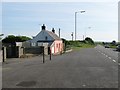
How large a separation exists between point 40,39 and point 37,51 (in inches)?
881

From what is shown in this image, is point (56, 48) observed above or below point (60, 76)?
below

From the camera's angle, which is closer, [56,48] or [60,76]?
[60,76]

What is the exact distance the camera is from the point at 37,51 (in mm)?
50312

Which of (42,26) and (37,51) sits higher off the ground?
(42,26)

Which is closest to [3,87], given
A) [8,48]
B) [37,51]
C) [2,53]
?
[2,53]

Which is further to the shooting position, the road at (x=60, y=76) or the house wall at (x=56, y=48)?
the house wall at (x=56, y=48)

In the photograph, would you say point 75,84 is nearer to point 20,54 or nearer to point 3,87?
point 3,87

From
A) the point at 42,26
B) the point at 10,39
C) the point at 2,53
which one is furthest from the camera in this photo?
the point at 10,39

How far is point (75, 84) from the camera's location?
14.1m

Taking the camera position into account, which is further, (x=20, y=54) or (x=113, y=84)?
(x=20, y=54)

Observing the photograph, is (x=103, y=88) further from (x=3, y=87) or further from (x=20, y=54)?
(x=20, y=54)

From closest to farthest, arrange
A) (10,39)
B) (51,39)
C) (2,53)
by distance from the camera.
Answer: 1. (2,53)
2. (51,39)
3. (10,39)

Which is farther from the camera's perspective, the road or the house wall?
the house wall

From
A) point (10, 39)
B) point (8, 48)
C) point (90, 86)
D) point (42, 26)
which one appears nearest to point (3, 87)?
point (90, 86)
